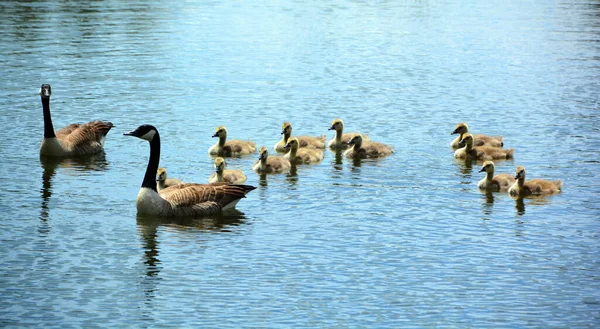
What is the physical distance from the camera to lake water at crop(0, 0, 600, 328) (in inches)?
527

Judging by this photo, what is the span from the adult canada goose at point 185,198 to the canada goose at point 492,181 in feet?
13.1

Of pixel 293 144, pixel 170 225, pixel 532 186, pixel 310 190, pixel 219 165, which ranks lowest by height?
pixel 170 225

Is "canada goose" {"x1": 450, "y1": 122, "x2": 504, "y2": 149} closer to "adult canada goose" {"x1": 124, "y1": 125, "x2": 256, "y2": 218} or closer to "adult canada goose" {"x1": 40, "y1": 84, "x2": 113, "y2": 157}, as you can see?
"adult canada goose" {"x1": 124, "y1": 125, "x2": 256, "y2": 218}

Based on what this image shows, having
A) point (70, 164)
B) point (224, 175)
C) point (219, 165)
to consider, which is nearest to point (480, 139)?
point (224, 175)

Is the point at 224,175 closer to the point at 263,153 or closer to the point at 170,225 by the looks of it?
the point at 263,153

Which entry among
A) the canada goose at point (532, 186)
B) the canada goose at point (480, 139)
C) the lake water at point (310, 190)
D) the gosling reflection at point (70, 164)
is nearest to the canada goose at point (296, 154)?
the lake water at point (310, 190)

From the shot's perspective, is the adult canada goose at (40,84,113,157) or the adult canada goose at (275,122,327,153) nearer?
the adult canada goose at (40,84,113,157)

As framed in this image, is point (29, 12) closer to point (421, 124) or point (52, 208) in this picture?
point (421, 124)

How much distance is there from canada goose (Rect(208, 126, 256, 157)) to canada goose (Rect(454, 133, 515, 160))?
3898mm

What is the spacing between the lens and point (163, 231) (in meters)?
16.4

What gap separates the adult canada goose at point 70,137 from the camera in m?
21.0

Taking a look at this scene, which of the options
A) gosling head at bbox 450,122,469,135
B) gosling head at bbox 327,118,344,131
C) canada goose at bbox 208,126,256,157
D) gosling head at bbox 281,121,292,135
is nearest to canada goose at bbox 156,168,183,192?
canada goose at bbox 208,126,256,157

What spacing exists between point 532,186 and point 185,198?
5.50m

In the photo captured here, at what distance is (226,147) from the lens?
2116 cm
